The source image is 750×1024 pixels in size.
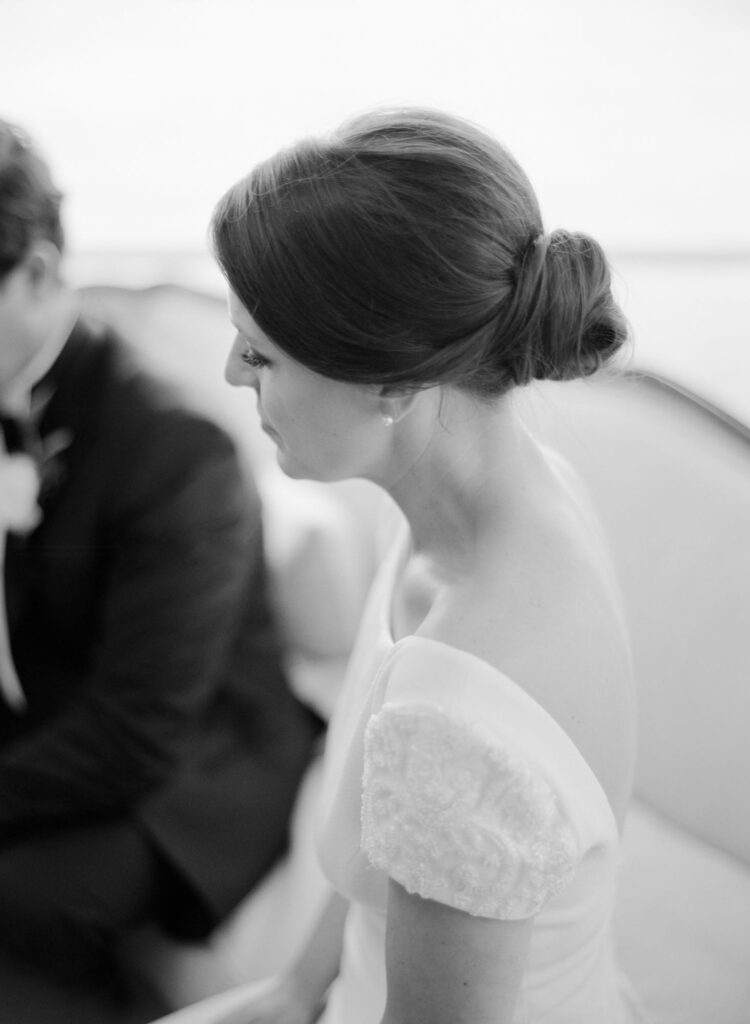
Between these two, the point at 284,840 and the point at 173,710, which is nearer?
the point at 173,710

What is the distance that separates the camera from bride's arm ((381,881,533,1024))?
603 millimetres

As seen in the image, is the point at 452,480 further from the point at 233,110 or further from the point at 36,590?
the point at 233,110

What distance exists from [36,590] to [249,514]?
10.5 inches

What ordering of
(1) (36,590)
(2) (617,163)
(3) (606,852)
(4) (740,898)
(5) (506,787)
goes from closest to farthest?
(5) (506,787) < (3) (606,852) < (4) (740,898) < (1) (36,590) < (2) (617,163)

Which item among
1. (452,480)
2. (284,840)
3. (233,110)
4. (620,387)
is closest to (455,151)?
(452,480)

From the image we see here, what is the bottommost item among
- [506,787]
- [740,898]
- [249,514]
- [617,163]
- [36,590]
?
[740,898]

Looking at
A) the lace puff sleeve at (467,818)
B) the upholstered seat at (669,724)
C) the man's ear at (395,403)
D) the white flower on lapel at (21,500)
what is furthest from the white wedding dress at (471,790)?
the white flower on lapel at (21,500)

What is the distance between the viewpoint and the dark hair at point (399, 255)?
0.60 m

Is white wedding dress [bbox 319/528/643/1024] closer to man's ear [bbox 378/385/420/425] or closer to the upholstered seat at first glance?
man's ear [bbox 378/385/420/425]

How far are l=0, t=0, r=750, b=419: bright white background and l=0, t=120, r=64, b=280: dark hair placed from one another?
113mm

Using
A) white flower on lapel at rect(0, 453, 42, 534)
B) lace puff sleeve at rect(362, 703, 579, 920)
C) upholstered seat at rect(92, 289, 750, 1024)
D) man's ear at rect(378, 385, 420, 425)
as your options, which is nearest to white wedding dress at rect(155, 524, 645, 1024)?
lace puff sleeve at rect(362, 703, 579, 920)

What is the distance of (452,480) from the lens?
73cm

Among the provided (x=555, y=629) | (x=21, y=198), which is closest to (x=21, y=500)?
(x=21, y=198)

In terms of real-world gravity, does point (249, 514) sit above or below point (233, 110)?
below
